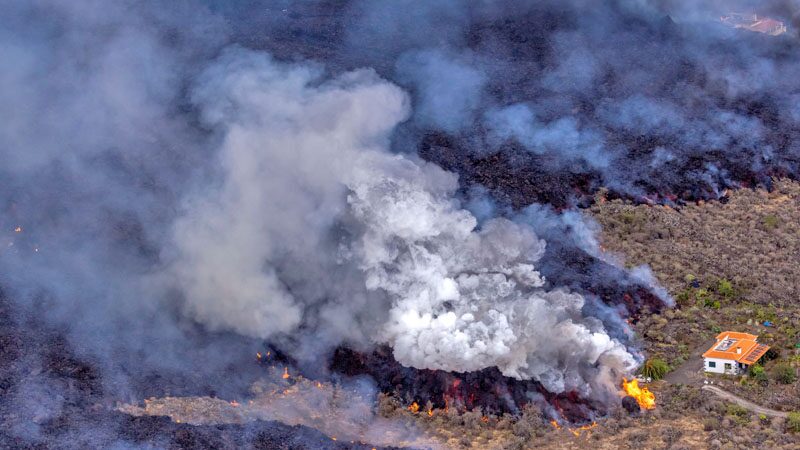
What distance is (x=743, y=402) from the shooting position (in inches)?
1668

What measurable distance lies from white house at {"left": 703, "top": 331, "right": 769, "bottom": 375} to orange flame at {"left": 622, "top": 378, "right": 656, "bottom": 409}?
2779 mm

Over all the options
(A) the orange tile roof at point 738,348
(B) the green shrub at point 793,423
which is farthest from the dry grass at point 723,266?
(B) the green shrub at point 793,423

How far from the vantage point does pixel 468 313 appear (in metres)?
43.6

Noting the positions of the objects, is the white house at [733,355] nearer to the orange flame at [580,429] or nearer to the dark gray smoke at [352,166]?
the dark gray smoke at [352,166]

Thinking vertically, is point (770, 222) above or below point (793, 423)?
above

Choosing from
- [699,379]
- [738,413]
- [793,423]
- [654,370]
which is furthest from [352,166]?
[793,423]

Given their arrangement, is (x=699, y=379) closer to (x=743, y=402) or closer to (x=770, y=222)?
(x=743, y=402)

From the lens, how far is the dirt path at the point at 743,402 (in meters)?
41.4

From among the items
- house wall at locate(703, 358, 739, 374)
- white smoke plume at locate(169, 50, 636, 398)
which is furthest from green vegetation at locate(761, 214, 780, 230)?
house wall at locate(703, 358, 739, 374)

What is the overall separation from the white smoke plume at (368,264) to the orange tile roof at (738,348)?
319 centimetres

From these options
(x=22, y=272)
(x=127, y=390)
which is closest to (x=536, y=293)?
(x=127, y=390)

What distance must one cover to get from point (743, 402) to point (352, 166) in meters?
15.7

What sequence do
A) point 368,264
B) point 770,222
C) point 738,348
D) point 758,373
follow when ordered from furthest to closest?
point 770,222
point 368,264
point 738,348
point 758,373

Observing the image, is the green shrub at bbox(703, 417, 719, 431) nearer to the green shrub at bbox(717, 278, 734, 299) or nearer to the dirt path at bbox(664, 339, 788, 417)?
the dirt path at bbox(664, 339, 788, 417)
